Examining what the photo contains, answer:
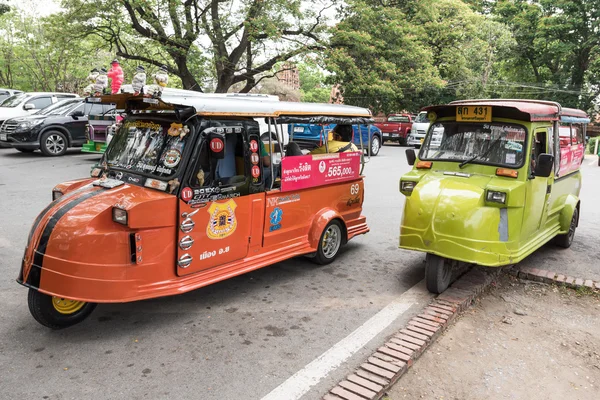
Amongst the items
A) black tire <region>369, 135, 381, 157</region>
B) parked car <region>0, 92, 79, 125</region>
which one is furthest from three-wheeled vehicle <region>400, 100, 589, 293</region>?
parked car <region>0, 92, 79, 125</region>

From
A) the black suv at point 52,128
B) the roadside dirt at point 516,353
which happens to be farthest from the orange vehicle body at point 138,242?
the black suv at point 52,128

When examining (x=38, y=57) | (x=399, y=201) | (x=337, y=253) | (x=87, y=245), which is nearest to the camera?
(x=87, y=245)

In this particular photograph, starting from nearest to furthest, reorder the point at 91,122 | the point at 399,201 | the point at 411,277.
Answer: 1. the point at 411,277
2. the point at 399,201
3. the point at 91,122

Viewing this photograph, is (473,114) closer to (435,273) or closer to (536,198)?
(536,198)

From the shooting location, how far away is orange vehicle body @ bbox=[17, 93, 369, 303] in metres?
3.72

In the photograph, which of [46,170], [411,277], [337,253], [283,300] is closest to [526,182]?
[411,277]

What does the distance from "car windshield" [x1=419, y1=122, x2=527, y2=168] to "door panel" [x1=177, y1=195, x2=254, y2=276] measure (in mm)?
2634

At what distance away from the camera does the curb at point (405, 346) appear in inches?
128

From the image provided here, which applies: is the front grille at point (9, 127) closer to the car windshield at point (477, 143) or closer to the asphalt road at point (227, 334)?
the asphalt road at point (227, 334)

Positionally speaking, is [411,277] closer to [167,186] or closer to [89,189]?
[167,186]

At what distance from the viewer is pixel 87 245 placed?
12.2 ft

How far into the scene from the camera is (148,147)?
4.58m

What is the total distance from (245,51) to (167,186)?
1714 centimetres

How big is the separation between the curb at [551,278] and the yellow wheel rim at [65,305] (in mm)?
5026
